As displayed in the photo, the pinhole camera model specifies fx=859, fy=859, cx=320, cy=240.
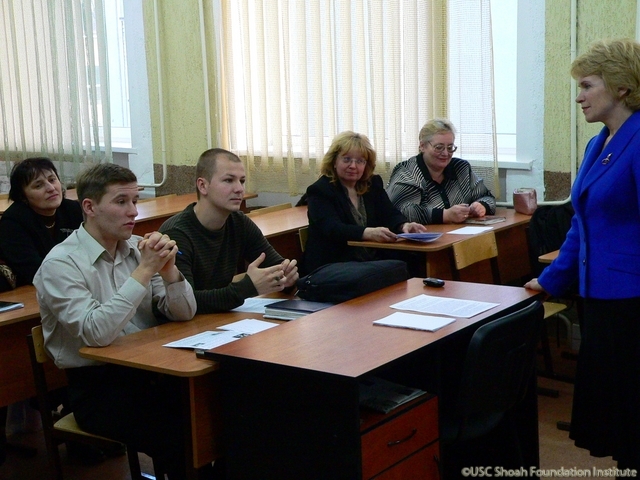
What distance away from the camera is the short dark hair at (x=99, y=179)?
8.54 ft

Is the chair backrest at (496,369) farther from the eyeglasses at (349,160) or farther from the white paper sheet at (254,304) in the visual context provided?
the eyeglasses at (349,160)

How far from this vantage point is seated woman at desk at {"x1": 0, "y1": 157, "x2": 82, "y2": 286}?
3.54 metres

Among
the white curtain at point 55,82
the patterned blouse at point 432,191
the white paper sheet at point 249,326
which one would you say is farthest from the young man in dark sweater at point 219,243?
the white curtain at point 55,82

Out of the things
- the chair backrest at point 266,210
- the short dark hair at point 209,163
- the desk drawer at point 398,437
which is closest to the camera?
the desk drawer at point 398,437

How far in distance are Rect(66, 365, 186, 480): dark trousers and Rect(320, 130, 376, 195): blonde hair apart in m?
1.85

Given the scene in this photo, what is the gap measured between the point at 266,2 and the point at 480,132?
172cm

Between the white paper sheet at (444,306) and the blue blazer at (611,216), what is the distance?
313 millimetres

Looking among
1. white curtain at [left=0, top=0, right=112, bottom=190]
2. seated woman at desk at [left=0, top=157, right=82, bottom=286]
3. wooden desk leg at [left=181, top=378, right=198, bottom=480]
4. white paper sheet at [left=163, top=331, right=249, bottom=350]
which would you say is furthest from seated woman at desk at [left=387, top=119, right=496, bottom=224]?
white curtain at [left=0, top=0, right=112, bottom=190]

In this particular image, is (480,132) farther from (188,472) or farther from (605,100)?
(188,472)

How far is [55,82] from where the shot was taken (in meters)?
6.72

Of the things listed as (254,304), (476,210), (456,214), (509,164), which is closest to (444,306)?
(254,304)

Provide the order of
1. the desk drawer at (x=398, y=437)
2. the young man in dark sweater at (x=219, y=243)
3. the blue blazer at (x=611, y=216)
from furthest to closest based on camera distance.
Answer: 1. the young man in dark sweater at (x=219, y=243)
2. the blue blazer at (x=611, y=216)
3. the desk drawer at (x=398, y=437)

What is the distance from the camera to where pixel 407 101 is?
5.03 meters

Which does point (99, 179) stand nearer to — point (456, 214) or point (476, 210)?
point (456, 214)
